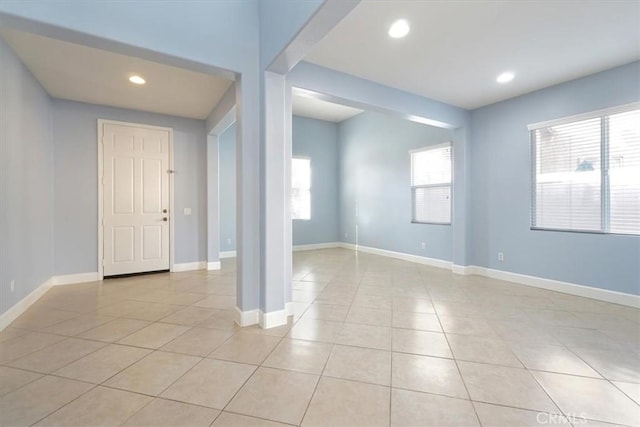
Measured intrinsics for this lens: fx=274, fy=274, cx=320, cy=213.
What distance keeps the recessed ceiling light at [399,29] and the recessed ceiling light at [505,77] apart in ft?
5.63

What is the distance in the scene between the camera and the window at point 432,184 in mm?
5133

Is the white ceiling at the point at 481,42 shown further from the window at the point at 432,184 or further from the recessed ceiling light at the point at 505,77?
the window at the point at 432,184

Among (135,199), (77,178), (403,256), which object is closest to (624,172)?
(403,256)

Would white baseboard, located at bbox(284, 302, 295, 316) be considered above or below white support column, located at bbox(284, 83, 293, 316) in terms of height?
below

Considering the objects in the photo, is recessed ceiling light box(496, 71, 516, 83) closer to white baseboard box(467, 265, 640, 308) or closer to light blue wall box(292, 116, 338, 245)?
white baseboard box(467, 265, 640, 308)

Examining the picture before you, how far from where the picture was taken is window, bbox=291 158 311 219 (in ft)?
24.4

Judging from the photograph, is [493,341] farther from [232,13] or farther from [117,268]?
[117,268]

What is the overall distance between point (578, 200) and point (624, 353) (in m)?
2.19

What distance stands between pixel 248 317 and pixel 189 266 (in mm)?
2940

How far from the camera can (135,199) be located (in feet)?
15.2

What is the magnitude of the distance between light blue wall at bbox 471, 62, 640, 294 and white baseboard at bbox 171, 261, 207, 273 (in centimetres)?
489

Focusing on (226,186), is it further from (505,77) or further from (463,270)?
(505,77)

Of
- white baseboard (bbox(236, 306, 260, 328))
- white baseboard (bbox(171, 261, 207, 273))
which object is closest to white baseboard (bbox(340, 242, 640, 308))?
white baseboard (bbox(236, 306, 260, 328))

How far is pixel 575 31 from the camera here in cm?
261
